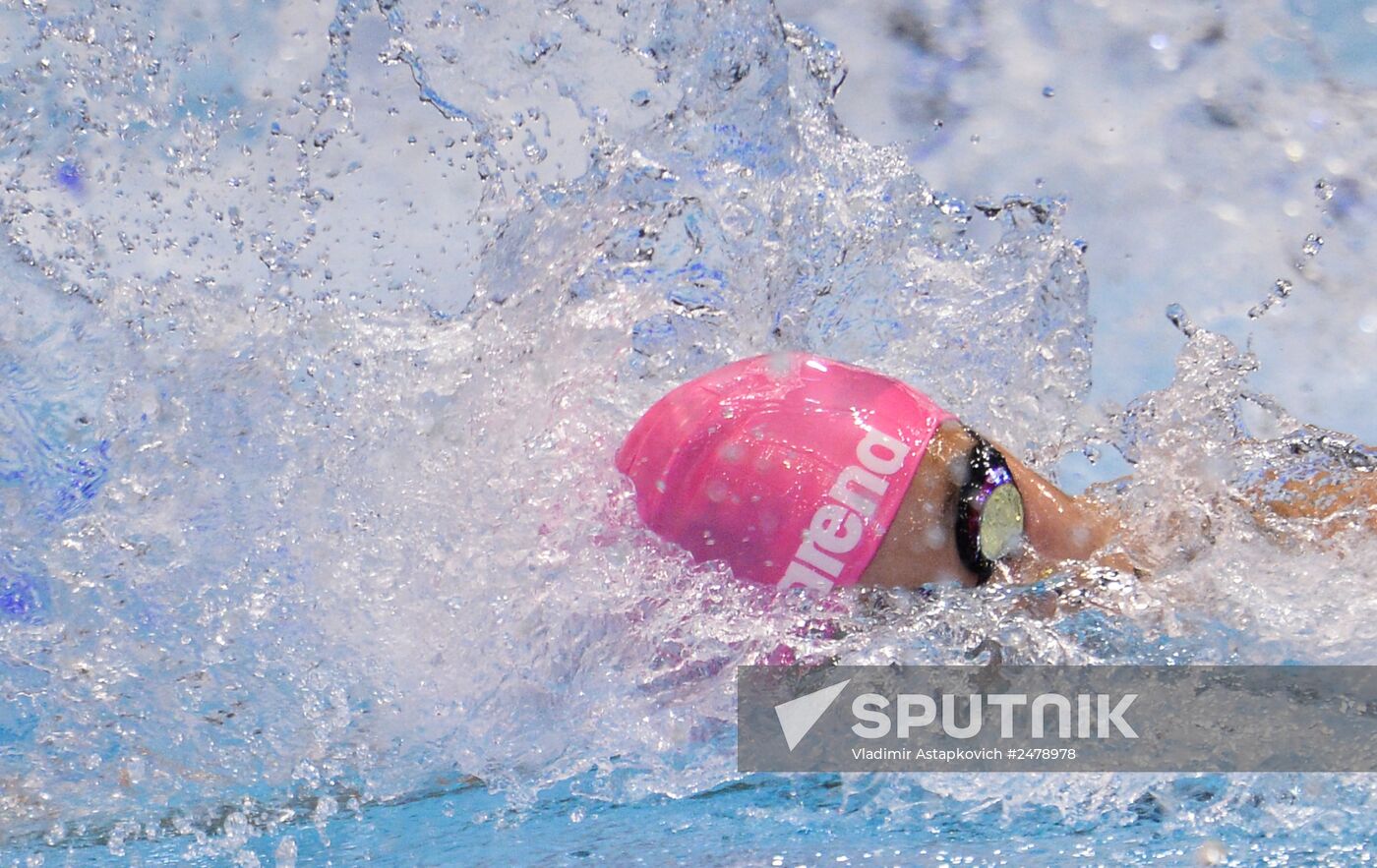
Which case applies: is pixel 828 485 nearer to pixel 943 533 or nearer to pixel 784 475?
pixel 784 475

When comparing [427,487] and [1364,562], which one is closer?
[1364,562]

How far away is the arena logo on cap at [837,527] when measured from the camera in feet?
5.83

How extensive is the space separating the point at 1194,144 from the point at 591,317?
221 cm

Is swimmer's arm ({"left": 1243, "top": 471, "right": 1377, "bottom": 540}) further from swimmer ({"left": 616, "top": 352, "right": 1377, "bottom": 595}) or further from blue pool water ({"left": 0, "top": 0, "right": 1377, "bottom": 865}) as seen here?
swimmer ({"left": 616, "top": 352, "right": 1377, "bottom": 595})

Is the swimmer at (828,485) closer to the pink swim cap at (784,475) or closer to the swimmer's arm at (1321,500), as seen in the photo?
the pink swim cap at (784,475)

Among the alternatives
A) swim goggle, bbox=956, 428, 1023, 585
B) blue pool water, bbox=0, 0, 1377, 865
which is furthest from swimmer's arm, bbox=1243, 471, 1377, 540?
swim goggle, bbox=956, 428, 1023, 585

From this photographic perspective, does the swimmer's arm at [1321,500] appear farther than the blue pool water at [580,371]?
Yes

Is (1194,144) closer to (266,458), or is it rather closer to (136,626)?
(266,458)

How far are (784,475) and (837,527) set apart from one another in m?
0.10

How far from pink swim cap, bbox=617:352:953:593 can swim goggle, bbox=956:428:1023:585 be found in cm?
9

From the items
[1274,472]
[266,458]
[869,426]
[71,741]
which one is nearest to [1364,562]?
[1274,472]

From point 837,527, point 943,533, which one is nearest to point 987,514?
point 943,533

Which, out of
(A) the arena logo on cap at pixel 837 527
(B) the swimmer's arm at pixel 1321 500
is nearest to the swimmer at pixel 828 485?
(A) the arena logo on cap at pixel 837 527

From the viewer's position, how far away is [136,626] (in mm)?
2064
